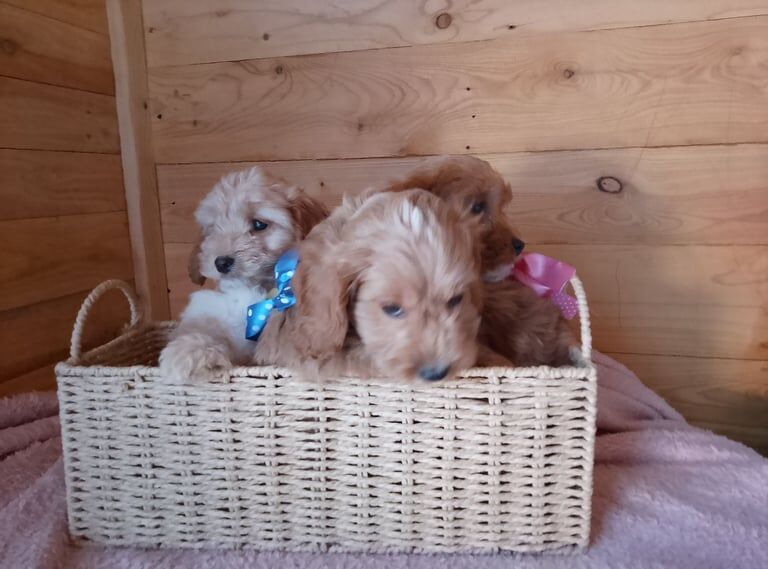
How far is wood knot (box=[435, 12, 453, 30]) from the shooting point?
1810 mm

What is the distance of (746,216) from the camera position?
171 centimetres

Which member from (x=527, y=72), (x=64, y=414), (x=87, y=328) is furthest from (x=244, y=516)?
(x=527, y=72)

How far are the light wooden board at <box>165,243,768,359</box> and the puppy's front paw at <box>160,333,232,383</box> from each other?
1.10 m

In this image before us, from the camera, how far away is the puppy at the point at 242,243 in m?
1.34

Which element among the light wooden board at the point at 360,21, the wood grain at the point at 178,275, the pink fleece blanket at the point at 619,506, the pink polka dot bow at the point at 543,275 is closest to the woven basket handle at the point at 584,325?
the pink polka dot bow at the point at 543,275

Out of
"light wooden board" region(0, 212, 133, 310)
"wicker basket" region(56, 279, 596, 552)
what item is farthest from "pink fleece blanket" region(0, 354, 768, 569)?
"light wooden board" region(0, 212, 133, 310)

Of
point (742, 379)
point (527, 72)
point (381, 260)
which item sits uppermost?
point (527, 72)

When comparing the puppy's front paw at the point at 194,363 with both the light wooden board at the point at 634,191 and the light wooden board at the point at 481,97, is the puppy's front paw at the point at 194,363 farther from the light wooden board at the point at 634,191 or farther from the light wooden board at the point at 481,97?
the light wooden board at the point at 481,97

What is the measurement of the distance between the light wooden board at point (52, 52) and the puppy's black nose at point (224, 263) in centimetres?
88

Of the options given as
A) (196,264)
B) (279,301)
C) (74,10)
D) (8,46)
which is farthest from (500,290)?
(74,10)

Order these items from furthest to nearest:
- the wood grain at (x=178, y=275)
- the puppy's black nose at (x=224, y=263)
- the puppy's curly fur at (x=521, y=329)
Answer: the wood grain at (x=178, y=275) → the puppy's black nose at (x=224, y=263) → the puppy's curly fur at (x=521, y=329)

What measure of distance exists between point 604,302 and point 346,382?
109 cm

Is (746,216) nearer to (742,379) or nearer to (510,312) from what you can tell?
(742,379)

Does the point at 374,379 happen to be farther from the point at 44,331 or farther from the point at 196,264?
the point at 44,331
